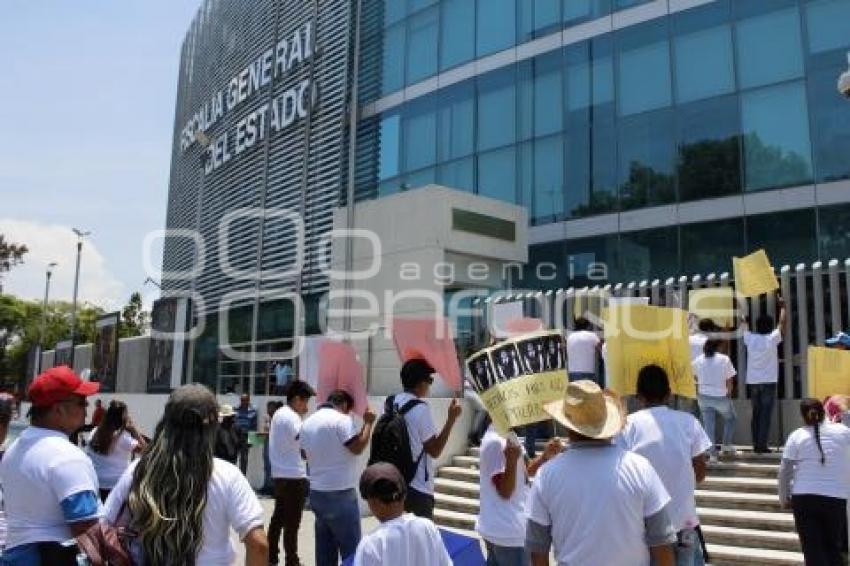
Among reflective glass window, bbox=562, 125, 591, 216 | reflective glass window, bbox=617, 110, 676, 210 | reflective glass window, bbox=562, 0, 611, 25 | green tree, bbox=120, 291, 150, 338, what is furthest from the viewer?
green tree, bbox=120, 291, 150, 338

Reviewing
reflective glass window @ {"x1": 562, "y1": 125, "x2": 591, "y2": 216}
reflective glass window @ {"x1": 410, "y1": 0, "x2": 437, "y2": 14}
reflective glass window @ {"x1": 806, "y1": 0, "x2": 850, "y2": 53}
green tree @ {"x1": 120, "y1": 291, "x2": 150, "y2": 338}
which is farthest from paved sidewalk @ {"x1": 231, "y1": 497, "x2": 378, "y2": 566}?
green tree @ {"x1": 120, "y1": 291, "x2": 150, "y2": 338}

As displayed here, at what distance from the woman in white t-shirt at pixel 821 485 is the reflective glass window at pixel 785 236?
41.2ft

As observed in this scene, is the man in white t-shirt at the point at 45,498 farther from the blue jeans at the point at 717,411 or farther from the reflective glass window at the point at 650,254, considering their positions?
the reflective glass window at the point at 650,254

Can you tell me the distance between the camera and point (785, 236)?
17.7 meters

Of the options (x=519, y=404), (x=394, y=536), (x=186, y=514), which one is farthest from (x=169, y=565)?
(x=519, y=404)

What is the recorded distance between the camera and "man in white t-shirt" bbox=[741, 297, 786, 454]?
9.34 metres

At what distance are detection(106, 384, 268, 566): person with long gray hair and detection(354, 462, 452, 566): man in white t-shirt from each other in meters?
0.42

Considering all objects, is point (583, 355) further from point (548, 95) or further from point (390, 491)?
point (548, 95)

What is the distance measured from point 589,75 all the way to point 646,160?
311cm

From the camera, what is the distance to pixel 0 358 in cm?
5691

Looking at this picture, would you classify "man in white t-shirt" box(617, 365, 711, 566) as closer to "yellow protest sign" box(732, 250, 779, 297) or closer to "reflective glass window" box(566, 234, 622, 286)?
"yellow protest sign" box(732, 250, 779, 297)

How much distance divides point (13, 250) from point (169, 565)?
42.4 m

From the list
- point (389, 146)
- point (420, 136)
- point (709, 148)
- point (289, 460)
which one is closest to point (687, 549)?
point (289, 460)

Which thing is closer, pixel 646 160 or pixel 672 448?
pixel 672 448
